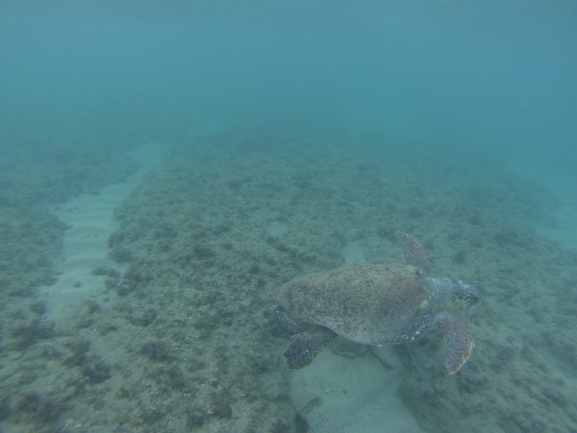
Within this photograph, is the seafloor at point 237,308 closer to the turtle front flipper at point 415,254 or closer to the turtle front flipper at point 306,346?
the turtle front flipper at point 306,346

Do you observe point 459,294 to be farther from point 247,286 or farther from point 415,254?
point 247,286

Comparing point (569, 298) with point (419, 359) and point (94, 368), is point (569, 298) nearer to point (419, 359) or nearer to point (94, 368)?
point (419, 359)

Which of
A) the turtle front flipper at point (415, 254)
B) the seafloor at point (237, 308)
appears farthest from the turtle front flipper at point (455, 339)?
the turtle front flipper at point (415, 254)

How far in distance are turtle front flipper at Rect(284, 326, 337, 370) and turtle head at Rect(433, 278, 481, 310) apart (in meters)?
2.31

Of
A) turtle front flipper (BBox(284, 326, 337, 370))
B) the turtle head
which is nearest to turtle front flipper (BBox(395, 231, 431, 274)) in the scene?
the turtle head

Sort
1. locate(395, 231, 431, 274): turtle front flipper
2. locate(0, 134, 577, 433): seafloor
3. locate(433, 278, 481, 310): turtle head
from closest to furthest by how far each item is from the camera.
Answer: locate(0, 134, 577, 433): seafloor → locate(433, 278, 481, 310): turtle head → locate(395, 231, 431, 274): turtle front flipper

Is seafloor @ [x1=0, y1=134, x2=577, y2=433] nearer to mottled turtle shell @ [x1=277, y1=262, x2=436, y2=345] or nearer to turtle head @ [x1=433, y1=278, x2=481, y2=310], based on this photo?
turtle head @ [x1=433, y1=278, x2=481, y2=310]

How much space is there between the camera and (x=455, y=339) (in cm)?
421

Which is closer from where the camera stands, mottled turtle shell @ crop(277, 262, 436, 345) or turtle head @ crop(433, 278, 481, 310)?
mottled turtle shell @ crop(277, 262, 436, 345)

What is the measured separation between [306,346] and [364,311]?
3.14ft

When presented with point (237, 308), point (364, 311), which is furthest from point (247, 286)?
point (364, 311)

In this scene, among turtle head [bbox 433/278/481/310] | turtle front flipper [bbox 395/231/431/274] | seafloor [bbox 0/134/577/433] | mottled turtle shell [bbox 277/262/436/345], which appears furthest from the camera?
turtle front flipper [bbox 395/231/431/274]

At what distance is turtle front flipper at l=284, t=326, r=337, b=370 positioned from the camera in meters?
A: 3.88

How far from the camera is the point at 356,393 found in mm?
4477
